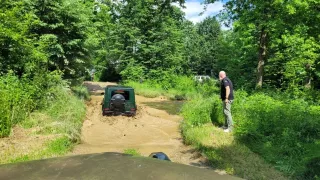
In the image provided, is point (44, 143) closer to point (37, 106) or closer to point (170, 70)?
point (37, 106)

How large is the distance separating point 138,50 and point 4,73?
24626 mm

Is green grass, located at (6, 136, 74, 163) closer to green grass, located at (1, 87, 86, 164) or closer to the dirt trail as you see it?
green grass, located at (1, 87, 86, 164)

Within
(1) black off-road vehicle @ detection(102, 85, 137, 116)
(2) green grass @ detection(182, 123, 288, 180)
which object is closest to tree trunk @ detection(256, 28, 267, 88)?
(1) black off-road vehicle @ detection(102, 85, 137, 116)

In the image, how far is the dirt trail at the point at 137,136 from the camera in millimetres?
10297

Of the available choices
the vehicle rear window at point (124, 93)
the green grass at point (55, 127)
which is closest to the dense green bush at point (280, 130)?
the green grass at point (55, 127)

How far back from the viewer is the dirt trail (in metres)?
10.3

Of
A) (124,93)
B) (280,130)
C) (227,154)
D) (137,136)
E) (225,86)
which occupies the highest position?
(225,86)

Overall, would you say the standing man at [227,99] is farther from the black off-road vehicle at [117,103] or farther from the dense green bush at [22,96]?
the dense green bush at [22,96]

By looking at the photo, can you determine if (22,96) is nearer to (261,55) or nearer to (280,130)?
(280,130)

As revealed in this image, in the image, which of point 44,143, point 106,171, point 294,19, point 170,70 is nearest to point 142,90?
point 170,70

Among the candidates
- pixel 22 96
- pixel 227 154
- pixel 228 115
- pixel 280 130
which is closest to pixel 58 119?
pixel 22 96

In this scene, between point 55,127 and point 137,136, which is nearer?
point 55,127

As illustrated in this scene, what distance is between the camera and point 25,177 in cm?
192

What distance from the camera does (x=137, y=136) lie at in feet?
43.7
